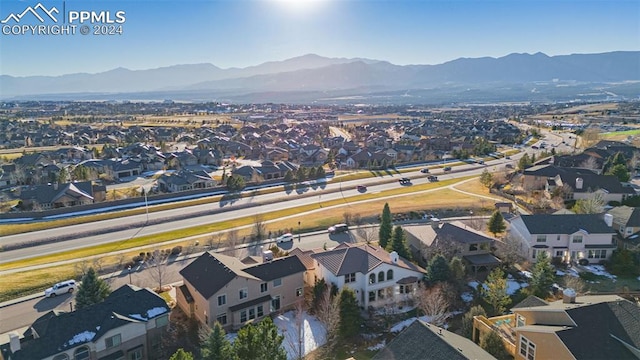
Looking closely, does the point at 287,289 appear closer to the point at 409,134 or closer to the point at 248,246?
the point at 248,246

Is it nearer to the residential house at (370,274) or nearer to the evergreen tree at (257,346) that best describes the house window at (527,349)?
the residential house at (370,274)

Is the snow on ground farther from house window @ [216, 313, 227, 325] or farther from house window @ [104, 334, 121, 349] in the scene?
house window @ [104, 334, 121, 349]

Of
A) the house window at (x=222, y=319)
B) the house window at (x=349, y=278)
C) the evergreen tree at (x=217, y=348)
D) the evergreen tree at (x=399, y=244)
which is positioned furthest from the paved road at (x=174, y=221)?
the evergreen tree at (x=217, y=348)

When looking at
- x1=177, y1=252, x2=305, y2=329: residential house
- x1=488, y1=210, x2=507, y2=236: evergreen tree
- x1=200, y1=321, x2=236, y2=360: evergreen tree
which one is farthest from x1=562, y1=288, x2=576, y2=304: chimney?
x1=488, y1=210, x2=507, y2=236: evergreen tree

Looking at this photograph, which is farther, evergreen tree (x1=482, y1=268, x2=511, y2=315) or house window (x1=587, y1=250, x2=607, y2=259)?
house window (x1=587, y1=250, x2=607, y2=259)

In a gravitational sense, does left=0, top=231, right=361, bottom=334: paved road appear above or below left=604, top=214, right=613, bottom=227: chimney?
below

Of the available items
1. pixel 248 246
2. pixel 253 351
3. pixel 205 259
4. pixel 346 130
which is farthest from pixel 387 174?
pixel 346 130
